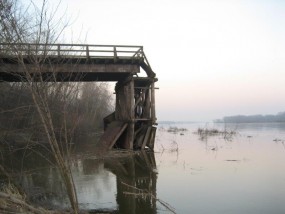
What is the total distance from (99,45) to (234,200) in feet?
35.8

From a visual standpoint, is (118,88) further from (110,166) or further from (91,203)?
(91,203)

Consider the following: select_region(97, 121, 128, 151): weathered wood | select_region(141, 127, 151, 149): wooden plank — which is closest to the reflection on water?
select_region(97, 121, 128, 151): weathered wood

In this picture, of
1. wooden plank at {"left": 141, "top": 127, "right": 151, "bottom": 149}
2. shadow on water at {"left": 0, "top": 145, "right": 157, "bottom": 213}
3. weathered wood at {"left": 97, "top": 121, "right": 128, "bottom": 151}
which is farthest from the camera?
wooden plank at {"left": 141, "top": 127, "right": 151, "bottom": 149}

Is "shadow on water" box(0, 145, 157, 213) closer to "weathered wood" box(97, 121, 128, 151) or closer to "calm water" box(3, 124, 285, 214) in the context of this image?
"calm water" box(3, 124, 285, 214)

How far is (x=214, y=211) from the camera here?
24.9 ft

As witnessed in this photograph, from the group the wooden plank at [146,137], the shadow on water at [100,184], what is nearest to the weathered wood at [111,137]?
the shadow on water at [100,184]

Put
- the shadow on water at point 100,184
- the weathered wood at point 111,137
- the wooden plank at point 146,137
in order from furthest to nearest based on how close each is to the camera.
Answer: the wooden plank at point 146,137
the weathered wood at point 111,137
the shadow on water at point 100,184

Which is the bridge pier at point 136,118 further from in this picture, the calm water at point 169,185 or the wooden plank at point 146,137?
the calm water at point 169,185

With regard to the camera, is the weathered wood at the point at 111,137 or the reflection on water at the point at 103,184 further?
the weathered wood at the point at 111,137

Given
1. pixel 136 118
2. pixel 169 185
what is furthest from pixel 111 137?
pixel 169 185

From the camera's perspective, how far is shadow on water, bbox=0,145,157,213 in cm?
787

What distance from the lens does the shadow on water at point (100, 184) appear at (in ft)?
25.8

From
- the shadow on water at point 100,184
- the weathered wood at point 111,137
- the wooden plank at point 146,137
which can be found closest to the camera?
the shadow on water at point 100,184

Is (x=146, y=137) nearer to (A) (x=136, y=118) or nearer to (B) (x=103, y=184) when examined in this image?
(A) (x=136, y=118)
